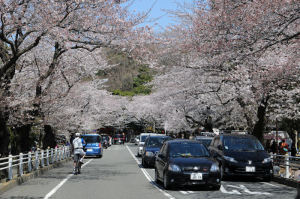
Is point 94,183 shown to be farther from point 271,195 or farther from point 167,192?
point 271,195

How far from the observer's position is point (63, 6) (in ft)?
46.1

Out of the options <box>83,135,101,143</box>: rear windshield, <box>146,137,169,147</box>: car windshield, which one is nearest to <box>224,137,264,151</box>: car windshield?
<box>146,137,169,147</box>: car windshield

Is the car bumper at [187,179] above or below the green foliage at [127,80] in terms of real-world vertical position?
below

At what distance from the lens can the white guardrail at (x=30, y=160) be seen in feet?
46.1

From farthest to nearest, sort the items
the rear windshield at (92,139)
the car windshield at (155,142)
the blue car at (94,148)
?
1. the rear windshield at (92,139)
2. the blue car at (94,148)
3. the car windshield at (155,142)

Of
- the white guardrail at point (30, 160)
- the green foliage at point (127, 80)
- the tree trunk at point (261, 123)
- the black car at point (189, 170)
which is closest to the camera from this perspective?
the black car at point (189, 170)

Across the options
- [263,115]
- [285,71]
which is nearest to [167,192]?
[285,71]

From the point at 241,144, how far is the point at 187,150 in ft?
12.9

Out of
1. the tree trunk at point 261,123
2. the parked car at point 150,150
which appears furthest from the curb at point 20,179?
the tree trunk at point 261,123

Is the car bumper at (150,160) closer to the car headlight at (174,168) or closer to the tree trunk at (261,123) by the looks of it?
the tree trunk at (261,123)

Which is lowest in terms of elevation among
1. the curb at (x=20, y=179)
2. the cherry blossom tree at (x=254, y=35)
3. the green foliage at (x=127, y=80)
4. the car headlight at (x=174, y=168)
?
the curb at (x=20, y=179)

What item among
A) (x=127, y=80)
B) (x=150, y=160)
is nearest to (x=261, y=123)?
(x=150, y=160)

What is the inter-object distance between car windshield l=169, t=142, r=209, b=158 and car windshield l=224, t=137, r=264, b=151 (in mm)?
2922

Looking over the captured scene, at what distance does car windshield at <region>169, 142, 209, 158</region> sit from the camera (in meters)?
13.3
